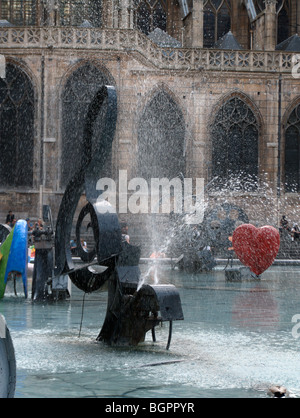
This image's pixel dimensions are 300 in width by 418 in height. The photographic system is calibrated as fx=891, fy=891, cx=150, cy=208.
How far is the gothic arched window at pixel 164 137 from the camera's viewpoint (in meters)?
36.5

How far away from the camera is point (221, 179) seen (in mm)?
38156

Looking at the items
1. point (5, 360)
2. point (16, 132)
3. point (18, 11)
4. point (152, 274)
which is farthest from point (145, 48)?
point (5, 360)

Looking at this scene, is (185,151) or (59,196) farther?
(185,151)

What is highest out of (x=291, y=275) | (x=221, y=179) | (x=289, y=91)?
(x=289, y=91)

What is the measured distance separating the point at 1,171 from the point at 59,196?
2.74m

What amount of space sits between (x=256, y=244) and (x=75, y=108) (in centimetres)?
1860

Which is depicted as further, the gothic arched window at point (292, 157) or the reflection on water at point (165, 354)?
→ the gothic arched window at point (292, 157)

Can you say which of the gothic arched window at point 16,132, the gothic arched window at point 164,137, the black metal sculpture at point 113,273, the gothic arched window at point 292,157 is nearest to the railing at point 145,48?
the gothic arched window at point 16,132

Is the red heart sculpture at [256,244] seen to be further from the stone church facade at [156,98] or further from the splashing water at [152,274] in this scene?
the stone church facade at [156,98]

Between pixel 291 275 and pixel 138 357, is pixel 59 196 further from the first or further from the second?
pixel 138 357

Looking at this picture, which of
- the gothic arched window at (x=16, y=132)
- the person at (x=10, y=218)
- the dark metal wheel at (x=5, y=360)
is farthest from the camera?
the gothic arched window at (x=16, y=132)

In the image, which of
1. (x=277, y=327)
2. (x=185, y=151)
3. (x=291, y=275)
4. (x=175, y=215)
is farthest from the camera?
(x=185, y=151)
